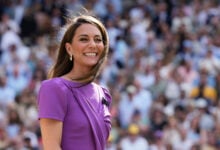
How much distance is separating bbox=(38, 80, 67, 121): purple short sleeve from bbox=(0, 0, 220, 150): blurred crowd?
6.94m

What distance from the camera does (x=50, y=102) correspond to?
11.9ft

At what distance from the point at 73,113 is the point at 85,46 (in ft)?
1.11

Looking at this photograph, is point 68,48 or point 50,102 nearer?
point 50,102

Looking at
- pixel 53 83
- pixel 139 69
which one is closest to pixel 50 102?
pixel 53 83

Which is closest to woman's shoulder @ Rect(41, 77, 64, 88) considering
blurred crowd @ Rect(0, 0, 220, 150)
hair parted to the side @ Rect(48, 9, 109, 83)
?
hair parted to the side @ Rect(48, 9, 109, 83)

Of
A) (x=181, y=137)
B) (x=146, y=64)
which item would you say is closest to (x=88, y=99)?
(x=181, y=137)

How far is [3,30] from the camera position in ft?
49.1

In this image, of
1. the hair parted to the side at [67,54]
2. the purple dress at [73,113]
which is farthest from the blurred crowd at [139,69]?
the purple dress at [73,113]

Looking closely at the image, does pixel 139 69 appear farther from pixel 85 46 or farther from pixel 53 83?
pixel 53 83

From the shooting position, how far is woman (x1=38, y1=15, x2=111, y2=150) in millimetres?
3641

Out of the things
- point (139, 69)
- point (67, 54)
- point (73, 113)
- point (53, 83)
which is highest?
point (67, 54)

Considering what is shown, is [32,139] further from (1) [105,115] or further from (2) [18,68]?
(1) [105,115]

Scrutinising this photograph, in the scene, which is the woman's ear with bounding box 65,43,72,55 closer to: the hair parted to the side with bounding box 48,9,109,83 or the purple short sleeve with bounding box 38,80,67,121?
the hair parted to the side with bounding box 48,9,109,83

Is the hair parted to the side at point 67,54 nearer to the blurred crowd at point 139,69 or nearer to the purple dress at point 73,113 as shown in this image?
the purple dress at point 73,113
